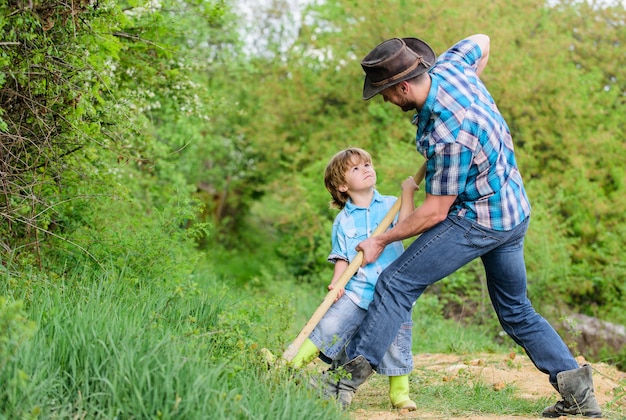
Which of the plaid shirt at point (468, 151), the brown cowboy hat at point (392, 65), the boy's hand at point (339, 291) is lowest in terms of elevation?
the boy's hand at point (339, 291)

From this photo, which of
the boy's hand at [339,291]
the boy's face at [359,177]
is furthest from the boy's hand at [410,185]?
the boy's hand at [339,291]

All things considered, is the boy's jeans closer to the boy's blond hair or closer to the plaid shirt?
the boy's blond hair

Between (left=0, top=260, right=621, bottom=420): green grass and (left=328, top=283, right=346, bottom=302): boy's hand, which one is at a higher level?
(left=328, top=283, right=346, bottom=302): boy's hand

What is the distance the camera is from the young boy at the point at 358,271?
4547 millimetres

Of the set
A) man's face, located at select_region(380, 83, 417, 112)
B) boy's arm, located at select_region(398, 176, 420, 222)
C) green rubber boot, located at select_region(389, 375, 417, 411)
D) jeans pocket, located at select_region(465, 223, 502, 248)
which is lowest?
green rubber boot, located at select_region(389, 375, 417, 411)

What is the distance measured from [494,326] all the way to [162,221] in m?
5.98

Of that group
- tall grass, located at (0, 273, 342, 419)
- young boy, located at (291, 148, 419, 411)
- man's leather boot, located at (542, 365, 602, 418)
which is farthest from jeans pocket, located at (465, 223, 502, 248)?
tall grass, located at (0, 273, 342, 419)

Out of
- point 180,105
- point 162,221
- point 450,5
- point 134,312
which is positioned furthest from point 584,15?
point 134,312

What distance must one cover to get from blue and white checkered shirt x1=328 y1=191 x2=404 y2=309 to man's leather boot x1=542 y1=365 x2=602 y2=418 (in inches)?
46.6

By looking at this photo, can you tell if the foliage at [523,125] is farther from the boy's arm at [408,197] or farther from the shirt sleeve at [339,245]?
the boy's arm at [408,197]

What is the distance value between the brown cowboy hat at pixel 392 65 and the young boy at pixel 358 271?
618 mm

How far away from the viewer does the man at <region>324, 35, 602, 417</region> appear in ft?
13.5

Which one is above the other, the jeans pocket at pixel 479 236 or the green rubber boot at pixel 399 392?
the jeans pocket at pixel 479 236

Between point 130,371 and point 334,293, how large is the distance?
1525 mm
